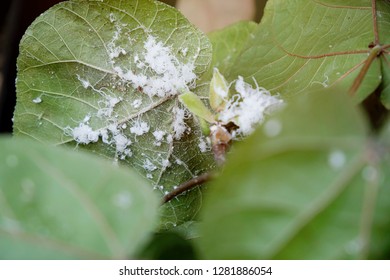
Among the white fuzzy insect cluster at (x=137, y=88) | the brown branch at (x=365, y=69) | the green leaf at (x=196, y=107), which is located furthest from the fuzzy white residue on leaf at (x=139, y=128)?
the brown branch at (x=365, y=69)

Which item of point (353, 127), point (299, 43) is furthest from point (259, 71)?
point (353, 127)

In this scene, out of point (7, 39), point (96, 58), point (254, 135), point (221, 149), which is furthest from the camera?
point (7, 39)

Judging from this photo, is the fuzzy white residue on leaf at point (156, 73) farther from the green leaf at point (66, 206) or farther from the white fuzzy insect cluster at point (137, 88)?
the green leaf at point (66, 206)

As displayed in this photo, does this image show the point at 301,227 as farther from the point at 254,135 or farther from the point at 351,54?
the point at 351,54

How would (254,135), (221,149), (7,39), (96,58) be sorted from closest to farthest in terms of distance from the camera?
1. (254,135)
2. (221,149)
3. (96,58)
4. (7,39)

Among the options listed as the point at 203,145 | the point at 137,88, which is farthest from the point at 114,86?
the point at 203,145

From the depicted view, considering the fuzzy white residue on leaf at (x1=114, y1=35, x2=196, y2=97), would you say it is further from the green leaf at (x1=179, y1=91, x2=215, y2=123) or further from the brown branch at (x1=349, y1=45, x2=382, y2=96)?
the brown branch at (x1=349, y1=45, x2=382, y2=96)

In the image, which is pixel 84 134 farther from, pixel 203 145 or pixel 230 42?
pixel 230 42
